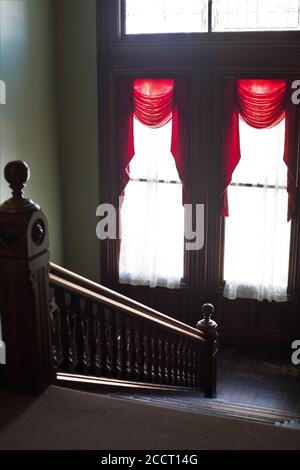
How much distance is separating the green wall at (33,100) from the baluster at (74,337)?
2.40 metres

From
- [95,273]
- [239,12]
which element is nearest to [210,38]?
[239,12]

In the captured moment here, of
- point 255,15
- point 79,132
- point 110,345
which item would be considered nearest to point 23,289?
point 110,345

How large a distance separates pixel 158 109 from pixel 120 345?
3.10 meters

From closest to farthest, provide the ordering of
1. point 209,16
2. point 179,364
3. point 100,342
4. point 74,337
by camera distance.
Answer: point 74,337
point 100,342
point 179,364
point 209,16

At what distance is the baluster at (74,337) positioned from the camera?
9.07ft

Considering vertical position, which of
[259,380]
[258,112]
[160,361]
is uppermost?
[258,112]

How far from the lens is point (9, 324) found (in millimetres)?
2193

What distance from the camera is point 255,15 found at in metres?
5.48

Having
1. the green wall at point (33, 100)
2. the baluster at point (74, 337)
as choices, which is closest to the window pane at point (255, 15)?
the green wall at point (33, 100)

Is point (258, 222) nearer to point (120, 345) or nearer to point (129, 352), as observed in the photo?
point (129, 352)

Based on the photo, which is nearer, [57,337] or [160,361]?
[57,337]

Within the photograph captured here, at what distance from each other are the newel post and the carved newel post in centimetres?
236

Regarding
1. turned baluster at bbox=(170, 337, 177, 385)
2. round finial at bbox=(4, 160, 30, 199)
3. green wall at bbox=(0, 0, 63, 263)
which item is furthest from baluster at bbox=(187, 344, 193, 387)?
round finial at bbox=(4, 160, 30, 199)

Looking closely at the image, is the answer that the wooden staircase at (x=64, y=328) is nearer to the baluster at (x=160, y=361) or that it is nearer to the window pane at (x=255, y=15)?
the baluster at (x=160, y=361)
